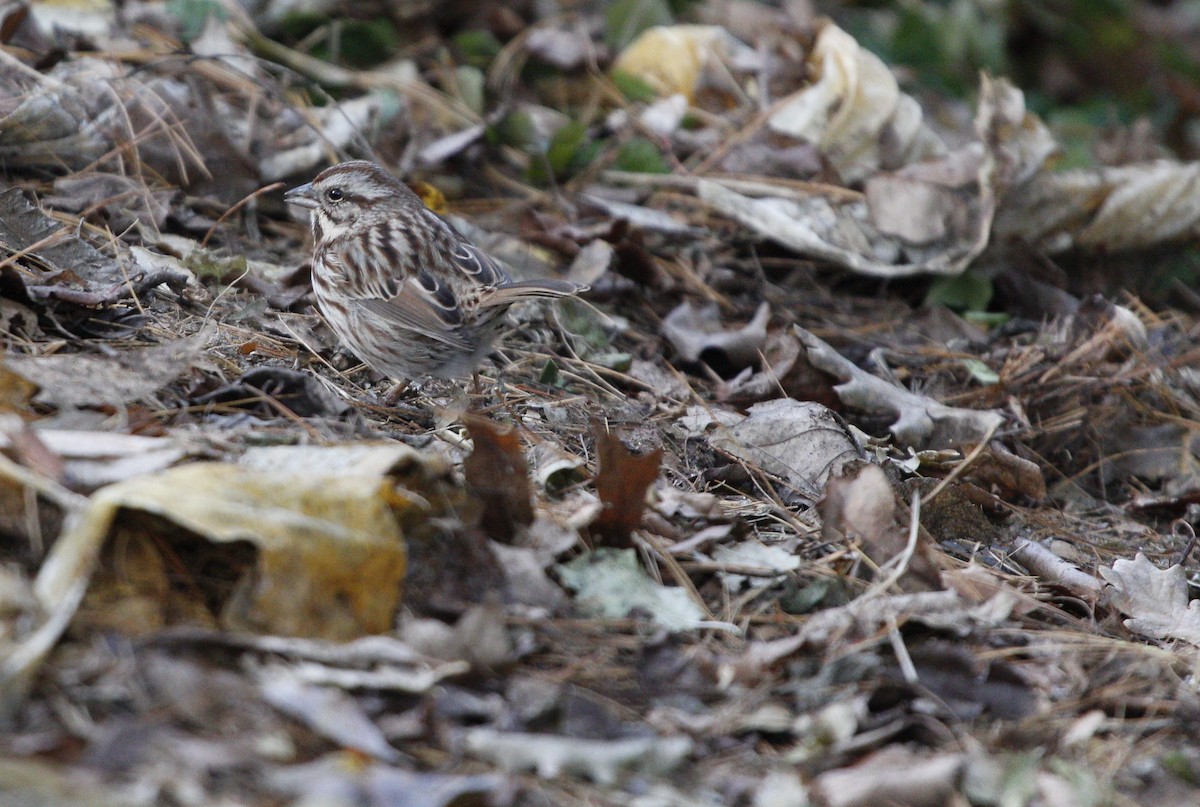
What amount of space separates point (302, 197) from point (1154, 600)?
3484 mm

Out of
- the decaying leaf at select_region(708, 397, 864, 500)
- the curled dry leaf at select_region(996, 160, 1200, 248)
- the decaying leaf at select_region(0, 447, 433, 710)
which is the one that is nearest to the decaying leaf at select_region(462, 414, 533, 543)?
the decaying leaf at select_region(0, 447, 433, 710)

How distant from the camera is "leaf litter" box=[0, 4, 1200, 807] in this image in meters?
2.54

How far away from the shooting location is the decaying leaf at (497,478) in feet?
10.2

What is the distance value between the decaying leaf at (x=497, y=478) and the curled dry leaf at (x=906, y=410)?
6.24ft

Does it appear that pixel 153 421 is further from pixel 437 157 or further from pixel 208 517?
pixel 437 157

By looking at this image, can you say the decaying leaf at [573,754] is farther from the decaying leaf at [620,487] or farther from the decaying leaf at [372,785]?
the decaying leaf at [620,487]

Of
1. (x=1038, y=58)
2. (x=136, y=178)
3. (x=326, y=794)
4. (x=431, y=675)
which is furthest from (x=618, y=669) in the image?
(x=1038, y=58)

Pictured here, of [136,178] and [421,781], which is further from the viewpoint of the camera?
[136,178]

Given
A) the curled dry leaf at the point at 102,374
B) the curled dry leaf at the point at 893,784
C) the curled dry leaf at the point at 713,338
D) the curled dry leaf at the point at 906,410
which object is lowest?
the curled dry leaf at the point at 713,338

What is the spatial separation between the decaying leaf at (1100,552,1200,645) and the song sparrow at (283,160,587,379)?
203cm

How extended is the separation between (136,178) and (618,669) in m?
3.40

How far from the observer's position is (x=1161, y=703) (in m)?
3.10

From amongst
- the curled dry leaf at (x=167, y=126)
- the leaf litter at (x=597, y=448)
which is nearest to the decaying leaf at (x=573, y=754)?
the leaf litter at (x=597, y=448)

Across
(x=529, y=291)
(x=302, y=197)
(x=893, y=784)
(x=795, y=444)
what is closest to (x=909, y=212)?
(x=795, y=444)
